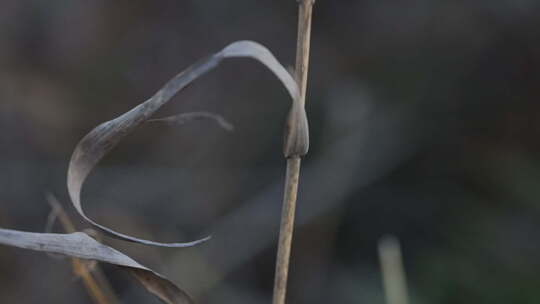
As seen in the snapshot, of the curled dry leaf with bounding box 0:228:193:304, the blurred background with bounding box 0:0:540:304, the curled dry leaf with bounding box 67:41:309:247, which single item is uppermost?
the curled dry leaf with bounding box 67:41:309:247

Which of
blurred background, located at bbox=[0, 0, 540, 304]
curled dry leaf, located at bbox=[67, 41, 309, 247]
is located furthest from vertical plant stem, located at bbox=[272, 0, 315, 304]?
blurred background, located at bbox=[0, 0, 540, 304]

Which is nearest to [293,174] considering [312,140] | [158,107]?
[158,107]

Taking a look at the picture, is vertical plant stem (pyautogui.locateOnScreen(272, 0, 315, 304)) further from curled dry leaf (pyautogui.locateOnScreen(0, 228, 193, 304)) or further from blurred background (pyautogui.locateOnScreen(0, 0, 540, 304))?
blurred background (pyautogui.locateOnScreen(0, 0, 540, 304))

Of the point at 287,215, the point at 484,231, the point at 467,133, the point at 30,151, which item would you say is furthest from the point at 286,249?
the point at 30,151

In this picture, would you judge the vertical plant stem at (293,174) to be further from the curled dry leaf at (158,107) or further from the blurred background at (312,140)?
the blurred background at (312,140)

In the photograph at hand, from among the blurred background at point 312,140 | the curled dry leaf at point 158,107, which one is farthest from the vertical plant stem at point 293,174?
the blurred background at point 312,140

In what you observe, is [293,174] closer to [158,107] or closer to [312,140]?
[158,107]
